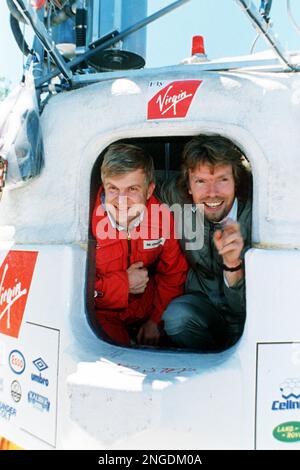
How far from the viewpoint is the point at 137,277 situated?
2402mm

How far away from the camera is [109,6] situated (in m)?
2.65

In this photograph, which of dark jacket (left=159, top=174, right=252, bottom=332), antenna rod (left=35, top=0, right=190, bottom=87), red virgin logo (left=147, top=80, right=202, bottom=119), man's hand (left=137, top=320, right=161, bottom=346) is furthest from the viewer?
man's hand (left=137, top=320, right=161, bottom=346)

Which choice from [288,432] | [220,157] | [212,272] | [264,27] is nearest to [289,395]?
[288,432]

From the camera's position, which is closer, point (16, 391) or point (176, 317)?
point (16, 391)

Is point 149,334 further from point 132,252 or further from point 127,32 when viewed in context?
point 127,32

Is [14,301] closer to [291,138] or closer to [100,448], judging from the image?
[100,448]

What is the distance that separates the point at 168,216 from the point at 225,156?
1.42 ft

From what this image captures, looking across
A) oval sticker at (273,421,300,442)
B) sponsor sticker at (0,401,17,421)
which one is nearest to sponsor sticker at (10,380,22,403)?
sponsor sticker at (0,401,17,421)

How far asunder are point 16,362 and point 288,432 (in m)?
1.14

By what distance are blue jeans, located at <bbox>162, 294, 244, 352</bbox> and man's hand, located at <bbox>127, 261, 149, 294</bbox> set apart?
0.18 m

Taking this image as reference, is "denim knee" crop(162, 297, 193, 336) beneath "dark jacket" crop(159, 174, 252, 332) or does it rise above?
beneath

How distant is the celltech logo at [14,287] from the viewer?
2127 mm

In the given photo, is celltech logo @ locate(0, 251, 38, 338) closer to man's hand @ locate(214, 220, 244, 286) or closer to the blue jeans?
the blue jeans

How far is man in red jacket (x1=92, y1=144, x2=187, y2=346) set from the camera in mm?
2273
